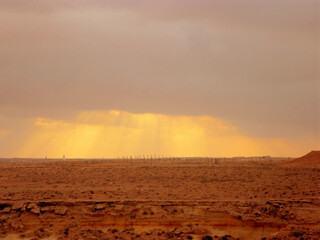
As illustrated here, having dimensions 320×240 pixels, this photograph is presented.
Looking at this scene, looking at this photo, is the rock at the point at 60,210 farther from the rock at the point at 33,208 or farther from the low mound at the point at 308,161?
the low mound at the point at 308,161

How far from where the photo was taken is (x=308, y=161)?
208 ft

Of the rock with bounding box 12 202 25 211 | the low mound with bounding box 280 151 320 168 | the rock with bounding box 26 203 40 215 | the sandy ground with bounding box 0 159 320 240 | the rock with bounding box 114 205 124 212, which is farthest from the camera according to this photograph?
the low mound with bounding box 280 151 320 168

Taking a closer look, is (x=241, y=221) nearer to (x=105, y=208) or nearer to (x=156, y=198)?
(x=156, y=198)

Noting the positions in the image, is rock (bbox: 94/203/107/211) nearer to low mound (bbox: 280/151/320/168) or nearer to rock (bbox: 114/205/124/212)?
rock (bbox: 114/205/124/212)

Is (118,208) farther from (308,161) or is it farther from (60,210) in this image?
(308,161)

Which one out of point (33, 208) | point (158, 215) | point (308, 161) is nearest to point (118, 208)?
point (158, 215)

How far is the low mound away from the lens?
60000 millimetres

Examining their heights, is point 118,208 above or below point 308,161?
below

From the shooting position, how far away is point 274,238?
25.8 meters

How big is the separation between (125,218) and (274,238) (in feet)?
29.6

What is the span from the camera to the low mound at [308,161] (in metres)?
60.0

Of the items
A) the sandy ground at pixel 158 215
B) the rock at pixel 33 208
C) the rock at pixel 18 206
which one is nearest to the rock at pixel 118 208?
the sandy ground at pixel 158 215

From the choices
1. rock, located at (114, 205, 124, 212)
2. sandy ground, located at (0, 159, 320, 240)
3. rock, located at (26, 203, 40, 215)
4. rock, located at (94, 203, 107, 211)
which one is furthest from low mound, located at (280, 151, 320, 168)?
rock, located at (26, 203, 40, 215)

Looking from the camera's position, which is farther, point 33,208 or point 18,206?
point 18,206
